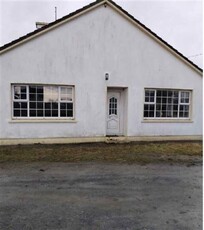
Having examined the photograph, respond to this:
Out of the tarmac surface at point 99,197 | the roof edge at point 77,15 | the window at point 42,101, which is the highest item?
the roof edge at point 77,15

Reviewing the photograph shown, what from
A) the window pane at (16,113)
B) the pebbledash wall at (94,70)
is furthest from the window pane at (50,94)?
the window pane at (16,113)

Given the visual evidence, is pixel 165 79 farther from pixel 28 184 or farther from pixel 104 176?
pixel 28 184

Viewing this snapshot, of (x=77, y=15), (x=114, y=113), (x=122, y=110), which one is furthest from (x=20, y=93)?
(x=122, y=110)

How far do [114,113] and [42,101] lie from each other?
150 inches

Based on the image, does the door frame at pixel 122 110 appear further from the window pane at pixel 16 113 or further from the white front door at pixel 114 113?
the window pane at pixel 16 113

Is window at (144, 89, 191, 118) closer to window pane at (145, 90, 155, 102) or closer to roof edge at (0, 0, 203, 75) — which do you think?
window pane at (145, 90, 155, 102)

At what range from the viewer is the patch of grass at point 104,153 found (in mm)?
8461

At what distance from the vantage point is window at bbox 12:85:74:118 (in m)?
11.2

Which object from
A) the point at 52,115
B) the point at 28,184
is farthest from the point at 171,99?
the point at 28,184

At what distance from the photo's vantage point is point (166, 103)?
13.4 m

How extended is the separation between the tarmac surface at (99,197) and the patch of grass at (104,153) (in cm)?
98

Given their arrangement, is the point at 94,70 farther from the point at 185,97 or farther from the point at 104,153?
the point at 185,97

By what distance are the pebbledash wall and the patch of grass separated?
46.1 inches

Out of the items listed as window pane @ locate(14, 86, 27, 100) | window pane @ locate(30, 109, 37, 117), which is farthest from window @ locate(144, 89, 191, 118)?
window pane @ locate(14, 86, 27, 100)
